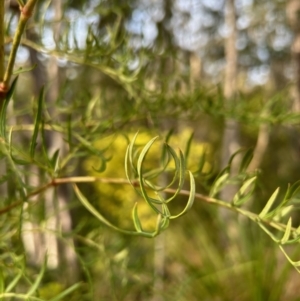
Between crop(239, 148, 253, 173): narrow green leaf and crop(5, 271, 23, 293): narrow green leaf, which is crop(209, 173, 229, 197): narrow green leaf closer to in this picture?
crop(239, 148, 253, 173): narrow green leaf

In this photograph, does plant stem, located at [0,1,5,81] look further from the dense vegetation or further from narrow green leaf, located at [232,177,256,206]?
narrow green leaf, located at [232,177,256,206]

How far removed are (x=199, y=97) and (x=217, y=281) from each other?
98 cm

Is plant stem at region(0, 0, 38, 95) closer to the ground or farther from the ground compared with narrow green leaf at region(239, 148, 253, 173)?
farther from the ground

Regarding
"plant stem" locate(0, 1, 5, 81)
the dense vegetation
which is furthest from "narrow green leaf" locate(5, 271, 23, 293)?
"plant stem" locate(0, 1, 5, 81)

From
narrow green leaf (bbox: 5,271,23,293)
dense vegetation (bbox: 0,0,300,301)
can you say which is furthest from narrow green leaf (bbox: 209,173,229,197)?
narrow green leaf (bbox: 5,271,23,293)

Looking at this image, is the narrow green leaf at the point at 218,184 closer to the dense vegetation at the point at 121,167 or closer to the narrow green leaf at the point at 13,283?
the dense vegetation at the point at 121,167

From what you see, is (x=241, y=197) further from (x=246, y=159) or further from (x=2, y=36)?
(x=2, y=36)

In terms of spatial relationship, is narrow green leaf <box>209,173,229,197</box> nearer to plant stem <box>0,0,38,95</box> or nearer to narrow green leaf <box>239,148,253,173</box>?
narrow green leaf <box>239,148,253,173</box>

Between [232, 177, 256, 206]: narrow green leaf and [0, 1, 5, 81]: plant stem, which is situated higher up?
[0, 1, 5, 81]: plant stem

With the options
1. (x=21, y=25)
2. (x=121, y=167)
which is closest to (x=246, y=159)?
(x=21, y=25)

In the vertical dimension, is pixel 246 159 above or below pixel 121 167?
above

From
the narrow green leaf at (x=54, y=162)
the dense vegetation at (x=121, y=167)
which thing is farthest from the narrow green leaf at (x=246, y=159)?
the narrow green leaf at (x=54, y=162)

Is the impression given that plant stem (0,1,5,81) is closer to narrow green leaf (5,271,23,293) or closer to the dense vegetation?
the dense vegetation

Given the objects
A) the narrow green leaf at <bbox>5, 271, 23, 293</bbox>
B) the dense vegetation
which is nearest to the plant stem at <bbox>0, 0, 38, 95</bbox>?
the dense vegetation
